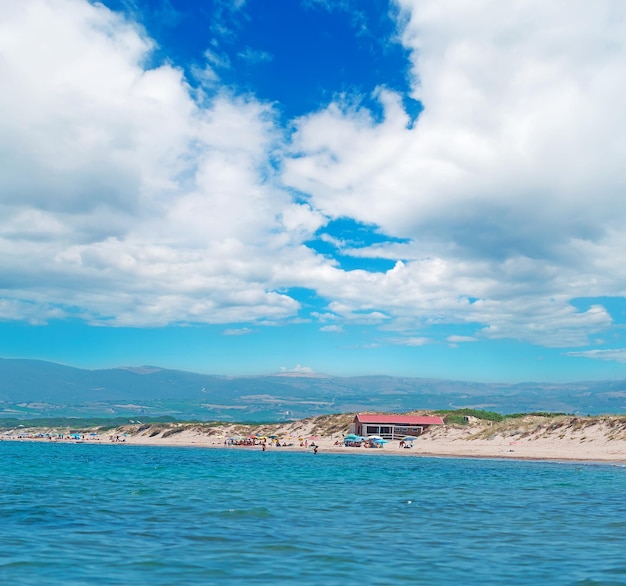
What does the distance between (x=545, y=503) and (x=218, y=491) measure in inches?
674

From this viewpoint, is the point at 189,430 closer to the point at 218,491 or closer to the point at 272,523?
the point at 218,491

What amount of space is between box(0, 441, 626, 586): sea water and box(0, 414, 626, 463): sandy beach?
102 ft

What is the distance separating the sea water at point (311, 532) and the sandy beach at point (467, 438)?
31030mm

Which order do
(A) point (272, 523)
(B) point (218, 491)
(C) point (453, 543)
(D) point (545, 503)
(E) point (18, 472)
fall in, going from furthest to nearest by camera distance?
(E) point (18, 472)
(B) point (218, 491)
(D) point (545, 503)
(A) point (272, 523)
(C) point (453, 543)

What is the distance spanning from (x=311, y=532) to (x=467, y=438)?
73370 millimetres

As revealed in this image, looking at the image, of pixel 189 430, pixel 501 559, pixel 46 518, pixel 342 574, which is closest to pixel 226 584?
pixel 342 574

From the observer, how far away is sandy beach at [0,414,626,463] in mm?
69125

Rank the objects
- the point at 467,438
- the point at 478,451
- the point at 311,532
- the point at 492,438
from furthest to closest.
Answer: the point at 467,438 → the point at 492,438 → the point at 478,451 → the point at 311,532

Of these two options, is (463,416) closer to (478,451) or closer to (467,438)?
(467,438)

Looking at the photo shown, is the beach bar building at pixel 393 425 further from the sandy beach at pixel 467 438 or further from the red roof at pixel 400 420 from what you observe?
the sandy beach at pixel 467 438

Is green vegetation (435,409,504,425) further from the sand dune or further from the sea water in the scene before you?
the sea water

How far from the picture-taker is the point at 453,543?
19781 millimetres

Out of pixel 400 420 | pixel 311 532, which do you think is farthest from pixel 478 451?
pixel 311 532

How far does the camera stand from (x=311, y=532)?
2158cm
